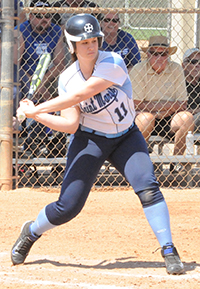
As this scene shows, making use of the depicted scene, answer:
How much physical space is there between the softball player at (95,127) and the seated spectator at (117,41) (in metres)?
3.07

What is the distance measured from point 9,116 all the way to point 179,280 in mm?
3161

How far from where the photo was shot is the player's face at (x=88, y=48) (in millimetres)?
2768

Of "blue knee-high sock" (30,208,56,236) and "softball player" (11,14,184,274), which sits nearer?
"softball player" (11,14,184,274)

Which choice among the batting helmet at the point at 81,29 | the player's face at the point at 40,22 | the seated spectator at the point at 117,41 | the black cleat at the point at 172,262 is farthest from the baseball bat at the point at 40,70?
the black cleat at the point at 172,262

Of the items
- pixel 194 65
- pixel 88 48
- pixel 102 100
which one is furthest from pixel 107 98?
pixel 194 65

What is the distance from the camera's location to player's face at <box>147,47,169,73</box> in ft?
19.0

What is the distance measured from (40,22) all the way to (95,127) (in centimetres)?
334

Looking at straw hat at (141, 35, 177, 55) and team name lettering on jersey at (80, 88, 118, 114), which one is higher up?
team name lettering on jersey at (80, 88, 118, 114)

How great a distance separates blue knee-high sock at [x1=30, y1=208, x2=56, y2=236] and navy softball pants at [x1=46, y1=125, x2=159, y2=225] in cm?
4

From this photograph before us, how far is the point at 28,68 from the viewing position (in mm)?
5930

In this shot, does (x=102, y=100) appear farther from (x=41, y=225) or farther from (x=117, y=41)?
(x=117, y=41)

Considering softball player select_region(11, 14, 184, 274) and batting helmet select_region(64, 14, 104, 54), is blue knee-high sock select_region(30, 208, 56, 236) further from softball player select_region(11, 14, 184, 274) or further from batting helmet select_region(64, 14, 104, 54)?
batting helmet select_region(64, 14, 104, 54)

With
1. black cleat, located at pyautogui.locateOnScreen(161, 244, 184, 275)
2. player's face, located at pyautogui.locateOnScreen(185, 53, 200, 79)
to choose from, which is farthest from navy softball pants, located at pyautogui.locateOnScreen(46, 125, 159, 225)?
player's face, located at pyautogui.locateOnScreen(185, 53, 200, 79)

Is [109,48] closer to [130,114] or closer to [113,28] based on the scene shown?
[113,28]
